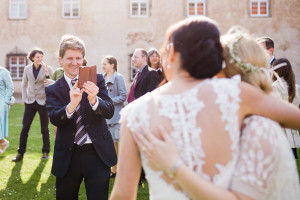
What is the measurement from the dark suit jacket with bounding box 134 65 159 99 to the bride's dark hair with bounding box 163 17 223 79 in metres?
4.65

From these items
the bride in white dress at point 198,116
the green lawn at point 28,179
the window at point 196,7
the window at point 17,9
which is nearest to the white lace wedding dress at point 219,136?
the bride in white dress at point 198,116

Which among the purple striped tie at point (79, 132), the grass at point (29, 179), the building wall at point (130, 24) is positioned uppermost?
the building wall at point (130, 24)

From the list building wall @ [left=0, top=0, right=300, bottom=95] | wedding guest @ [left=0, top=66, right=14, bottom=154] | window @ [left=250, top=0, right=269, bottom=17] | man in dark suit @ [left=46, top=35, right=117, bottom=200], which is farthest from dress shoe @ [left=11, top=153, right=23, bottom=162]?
window @ [left=250, top=0, right=269, bottom=17]

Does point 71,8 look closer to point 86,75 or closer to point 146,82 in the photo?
point 146,82

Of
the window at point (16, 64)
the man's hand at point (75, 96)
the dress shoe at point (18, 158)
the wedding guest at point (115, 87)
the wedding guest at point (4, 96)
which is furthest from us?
the window at point (16, 64)

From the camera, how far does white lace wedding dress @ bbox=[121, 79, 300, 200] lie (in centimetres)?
173

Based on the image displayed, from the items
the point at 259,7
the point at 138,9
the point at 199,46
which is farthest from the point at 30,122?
the point at 259,7

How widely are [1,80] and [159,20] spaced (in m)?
18.6

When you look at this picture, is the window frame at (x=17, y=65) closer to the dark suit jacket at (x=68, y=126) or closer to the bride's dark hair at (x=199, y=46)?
the dark suit jacket at (x=68, y=126)

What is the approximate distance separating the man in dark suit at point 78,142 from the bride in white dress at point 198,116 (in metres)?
1.68

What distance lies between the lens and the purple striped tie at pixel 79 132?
3.45 meters

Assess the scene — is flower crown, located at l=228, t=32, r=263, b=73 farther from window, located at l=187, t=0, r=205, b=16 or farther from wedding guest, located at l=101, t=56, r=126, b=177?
window, located at l=187, t=0, r=205, b=16

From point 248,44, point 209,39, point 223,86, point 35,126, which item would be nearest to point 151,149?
point 223,86

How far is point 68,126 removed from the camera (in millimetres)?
3490
